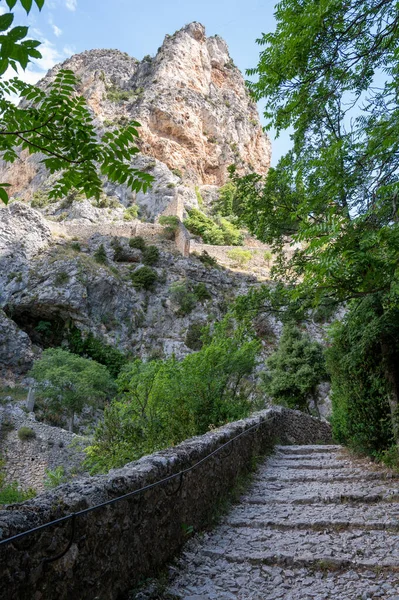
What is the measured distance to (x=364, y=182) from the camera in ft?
16.7

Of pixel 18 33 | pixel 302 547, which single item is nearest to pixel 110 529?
pixel 302 547

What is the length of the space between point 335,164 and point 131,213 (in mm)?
43799

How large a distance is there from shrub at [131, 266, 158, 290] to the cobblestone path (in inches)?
1054

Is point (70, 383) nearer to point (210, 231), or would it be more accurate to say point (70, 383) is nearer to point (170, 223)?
point (170, 223)

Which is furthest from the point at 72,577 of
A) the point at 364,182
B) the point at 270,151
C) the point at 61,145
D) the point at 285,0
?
the point at 270,151

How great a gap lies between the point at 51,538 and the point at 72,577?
33 cm

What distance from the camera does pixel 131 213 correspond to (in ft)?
153

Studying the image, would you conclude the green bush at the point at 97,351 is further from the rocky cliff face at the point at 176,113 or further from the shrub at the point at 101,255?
the rocky cliff face at the point at 176,113

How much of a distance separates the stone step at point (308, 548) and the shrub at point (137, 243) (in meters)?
33.1

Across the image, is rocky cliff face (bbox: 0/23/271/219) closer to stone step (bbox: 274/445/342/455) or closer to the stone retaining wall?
stone step (bbox: 274/445/342/455)

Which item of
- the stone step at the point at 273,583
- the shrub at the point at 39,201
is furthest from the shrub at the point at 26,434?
the shrub at the point at 39,201

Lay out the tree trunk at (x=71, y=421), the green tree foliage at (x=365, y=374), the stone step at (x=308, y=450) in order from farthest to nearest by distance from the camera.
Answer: the tree trunk at (x=71, y=421)
the stone step at (x=308, y=450)
the green tree foliage at (x=365, y=374)

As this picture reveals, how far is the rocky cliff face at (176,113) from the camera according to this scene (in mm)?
53562

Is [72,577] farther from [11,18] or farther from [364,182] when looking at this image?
[364,182]
